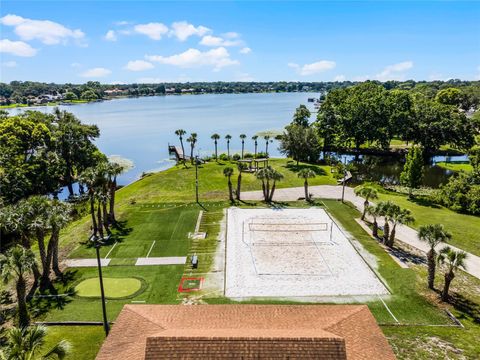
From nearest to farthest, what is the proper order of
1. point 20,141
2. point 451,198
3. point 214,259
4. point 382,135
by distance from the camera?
1. point 214,259
2. point 451,198
3. point 20,141
4. point 382,135

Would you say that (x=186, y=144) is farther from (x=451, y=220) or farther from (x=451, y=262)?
(x=451, y=262)

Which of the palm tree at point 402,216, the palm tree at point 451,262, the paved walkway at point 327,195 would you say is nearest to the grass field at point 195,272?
Answer: the palm tree at point 451,262

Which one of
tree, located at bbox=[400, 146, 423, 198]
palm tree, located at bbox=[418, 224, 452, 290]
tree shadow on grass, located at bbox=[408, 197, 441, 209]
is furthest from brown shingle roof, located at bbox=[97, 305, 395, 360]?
tree, located at bbox=[400, 146, 423, 198]

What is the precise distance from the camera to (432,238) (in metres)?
26.1

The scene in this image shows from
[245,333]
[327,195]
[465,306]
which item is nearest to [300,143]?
[327,195]

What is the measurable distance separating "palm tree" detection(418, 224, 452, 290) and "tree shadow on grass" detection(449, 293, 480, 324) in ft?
5.55

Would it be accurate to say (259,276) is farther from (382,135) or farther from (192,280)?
(382,135)

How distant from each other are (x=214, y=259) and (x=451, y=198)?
34.4 metres

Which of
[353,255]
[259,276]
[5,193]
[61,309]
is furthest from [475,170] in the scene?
[5,193]

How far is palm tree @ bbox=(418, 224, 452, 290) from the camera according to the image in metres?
25.9

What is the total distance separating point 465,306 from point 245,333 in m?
19.1

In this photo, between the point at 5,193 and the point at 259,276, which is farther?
the point at 5,193

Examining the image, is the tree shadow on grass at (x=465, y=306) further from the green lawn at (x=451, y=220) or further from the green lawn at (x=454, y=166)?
the green lawn at (x=454, y=166)

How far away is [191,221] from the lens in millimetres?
40594
